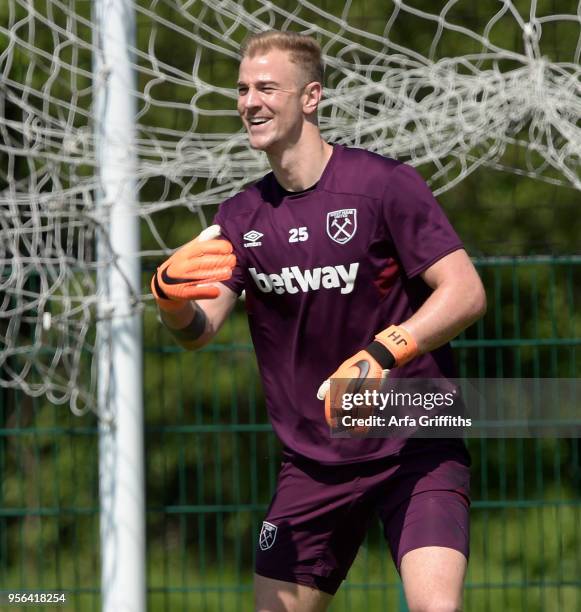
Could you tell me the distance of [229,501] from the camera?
20.3 ft

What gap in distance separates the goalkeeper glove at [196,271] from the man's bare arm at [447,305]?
1.54 feet

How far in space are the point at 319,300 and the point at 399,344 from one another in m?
0.40

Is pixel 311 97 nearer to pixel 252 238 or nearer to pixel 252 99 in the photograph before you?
pixel 252 99

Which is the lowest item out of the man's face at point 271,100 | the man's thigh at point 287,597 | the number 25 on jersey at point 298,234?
the man's thigh at point 287,597

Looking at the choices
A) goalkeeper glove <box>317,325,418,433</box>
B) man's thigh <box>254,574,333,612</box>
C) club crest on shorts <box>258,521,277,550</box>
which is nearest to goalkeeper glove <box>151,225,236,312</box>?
goalkeeper glove <box>317,325,418,433</box>

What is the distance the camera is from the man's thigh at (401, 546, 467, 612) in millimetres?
2879

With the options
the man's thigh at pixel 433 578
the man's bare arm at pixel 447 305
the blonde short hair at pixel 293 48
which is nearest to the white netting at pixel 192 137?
the blonde short hair at pixel 293 48

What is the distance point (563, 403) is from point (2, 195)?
2.50 metres

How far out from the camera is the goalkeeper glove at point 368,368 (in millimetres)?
2814

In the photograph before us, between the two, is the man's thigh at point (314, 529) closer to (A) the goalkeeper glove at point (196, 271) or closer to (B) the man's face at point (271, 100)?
(A) the goalkeeper glove at point (196, 271)

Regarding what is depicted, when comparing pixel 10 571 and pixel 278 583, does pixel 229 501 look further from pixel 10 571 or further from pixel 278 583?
pixel 278 583

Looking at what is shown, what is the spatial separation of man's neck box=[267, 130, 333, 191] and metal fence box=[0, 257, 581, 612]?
5.93ft

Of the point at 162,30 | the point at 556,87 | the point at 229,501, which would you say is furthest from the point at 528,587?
the point at 162,30

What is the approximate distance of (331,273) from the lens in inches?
126
